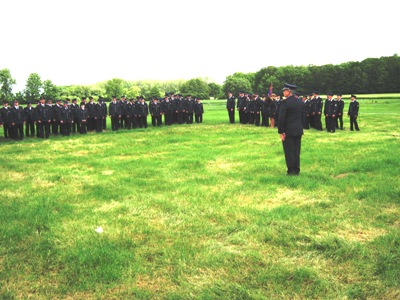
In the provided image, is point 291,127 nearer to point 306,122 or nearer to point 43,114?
point 306,122

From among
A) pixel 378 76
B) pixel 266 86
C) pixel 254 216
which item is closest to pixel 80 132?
pixel 254 216

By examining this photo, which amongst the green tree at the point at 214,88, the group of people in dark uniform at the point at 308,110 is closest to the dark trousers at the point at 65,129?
the group of people in dark uniform at the point at 308,110

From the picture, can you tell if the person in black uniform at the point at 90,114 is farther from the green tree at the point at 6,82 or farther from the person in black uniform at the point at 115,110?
the green tree at the point at 6,82

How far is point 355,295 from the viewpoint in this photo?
3.52m

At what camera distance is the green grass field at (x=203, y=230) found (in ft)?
12.4

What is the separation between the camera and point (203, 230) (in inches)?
207

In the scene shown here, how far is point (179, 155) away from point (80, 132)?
10.7m

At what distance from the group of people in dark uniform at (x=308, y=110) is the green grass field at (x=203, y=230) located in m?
8.78

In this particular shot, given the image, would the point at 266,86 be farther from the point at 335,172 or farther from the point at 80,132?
the point at 335,172

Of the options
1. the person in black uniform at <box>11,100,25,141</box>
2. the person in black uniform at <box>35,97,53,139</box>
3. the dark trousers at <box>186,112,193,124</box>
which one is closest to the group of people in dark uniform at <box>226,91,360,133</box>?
the dark trousers at <box>186,112,193,124</box>

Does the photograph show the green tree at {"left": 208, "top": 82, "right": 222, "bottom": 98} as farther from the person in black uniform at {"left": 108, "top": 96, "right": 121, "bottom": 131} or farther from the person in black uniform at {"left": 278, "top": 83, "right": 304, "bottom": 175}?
the person in black uniform at {"left": 278, "top": 83, "right": 304, "bottom": 175}

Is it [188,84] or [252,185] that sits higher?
[188,84]

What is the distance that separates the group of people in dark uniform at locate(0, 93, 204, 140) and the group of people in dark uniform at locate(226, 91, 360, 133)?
3498 mm

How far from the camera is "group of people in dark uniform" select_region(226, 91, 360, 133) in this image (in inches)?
728
